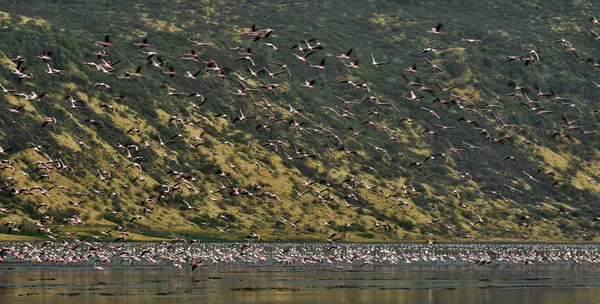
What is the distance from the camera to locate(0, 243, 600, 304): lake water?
65.7 m

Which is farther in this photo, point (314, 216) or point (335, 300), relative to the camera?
point (314, 216)

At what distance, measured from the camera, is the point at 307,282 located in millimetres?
80062

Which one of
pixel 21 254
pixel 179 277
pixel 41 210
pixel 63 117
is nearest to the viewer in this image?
pixel 179 277

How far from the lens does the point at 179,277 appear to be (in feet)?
274

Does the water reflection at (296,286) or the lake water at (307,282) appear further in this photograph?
the lake water at (307,282)

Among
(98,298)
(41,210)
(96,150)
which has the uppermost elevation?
(96,150)

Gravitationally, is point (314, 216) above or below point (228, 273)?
above

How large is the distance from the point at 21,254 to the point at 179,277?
957 inches

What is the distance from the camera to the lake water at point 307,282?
65688 millimetres

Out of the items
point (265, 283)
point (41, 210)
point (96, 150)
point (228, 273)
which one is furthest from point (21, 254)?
point (96, 150)

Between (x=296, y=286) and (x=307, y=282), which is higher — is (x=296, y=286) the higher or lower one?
the lower one

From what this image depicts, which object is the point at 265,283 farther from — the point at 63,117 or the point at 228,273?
the point at 63,117

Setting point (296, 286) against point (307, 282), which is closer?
point (296, 286)

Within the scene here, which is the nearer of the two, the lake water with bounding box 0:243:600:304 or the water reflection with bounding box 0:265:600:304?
the water reflection with bounding box 0:265:600:304
